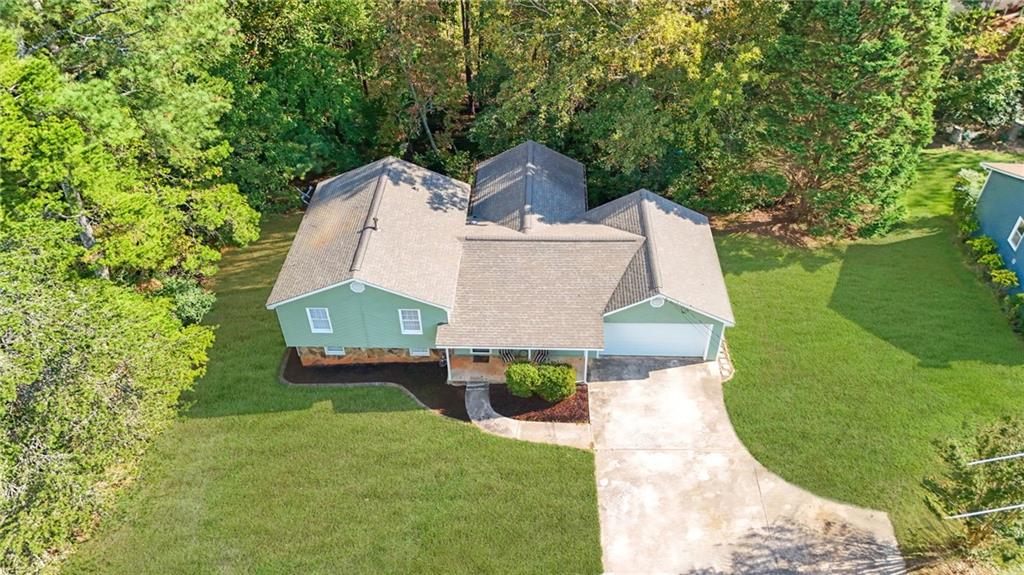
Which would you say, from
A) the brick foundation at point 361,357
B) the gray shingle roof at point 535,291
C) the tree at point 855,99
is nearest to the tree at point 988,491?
the gray shingle roof at point 535,291

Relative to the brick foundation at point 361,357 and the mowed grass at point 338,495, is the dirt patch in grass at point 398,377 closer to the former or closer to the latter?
the brick foundation at point 361,357

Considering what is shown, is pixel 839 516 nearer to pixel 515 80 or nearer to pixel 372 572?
pixel 372 572

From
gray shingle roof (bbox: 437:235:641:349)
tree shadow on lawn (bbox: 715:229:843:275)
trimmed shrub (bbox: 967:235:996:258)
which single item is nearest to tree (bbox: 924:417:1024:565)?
gray shingle roof (bbox: 437:235:641:349)

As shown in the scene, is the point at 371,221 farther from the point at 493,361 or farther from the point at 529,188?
the point at 529,188

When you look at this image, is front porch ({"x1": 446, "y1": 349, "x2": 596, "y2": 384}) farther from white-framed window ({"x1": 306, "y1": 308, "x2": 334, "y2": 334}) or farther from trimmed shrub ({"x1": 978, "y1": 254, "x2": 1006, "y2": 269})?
trimmed shrub ({"x1": 978, "y1": 254, "x2": 1006, "y2": 269})

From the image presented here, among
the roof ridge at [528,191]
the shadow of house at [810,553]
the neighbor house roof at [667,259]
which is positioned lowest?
the shadow of house at [810,553]

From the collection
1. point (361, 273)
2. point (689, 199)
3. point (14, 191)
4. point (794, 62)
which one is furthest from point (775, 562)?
point (14, 191)
